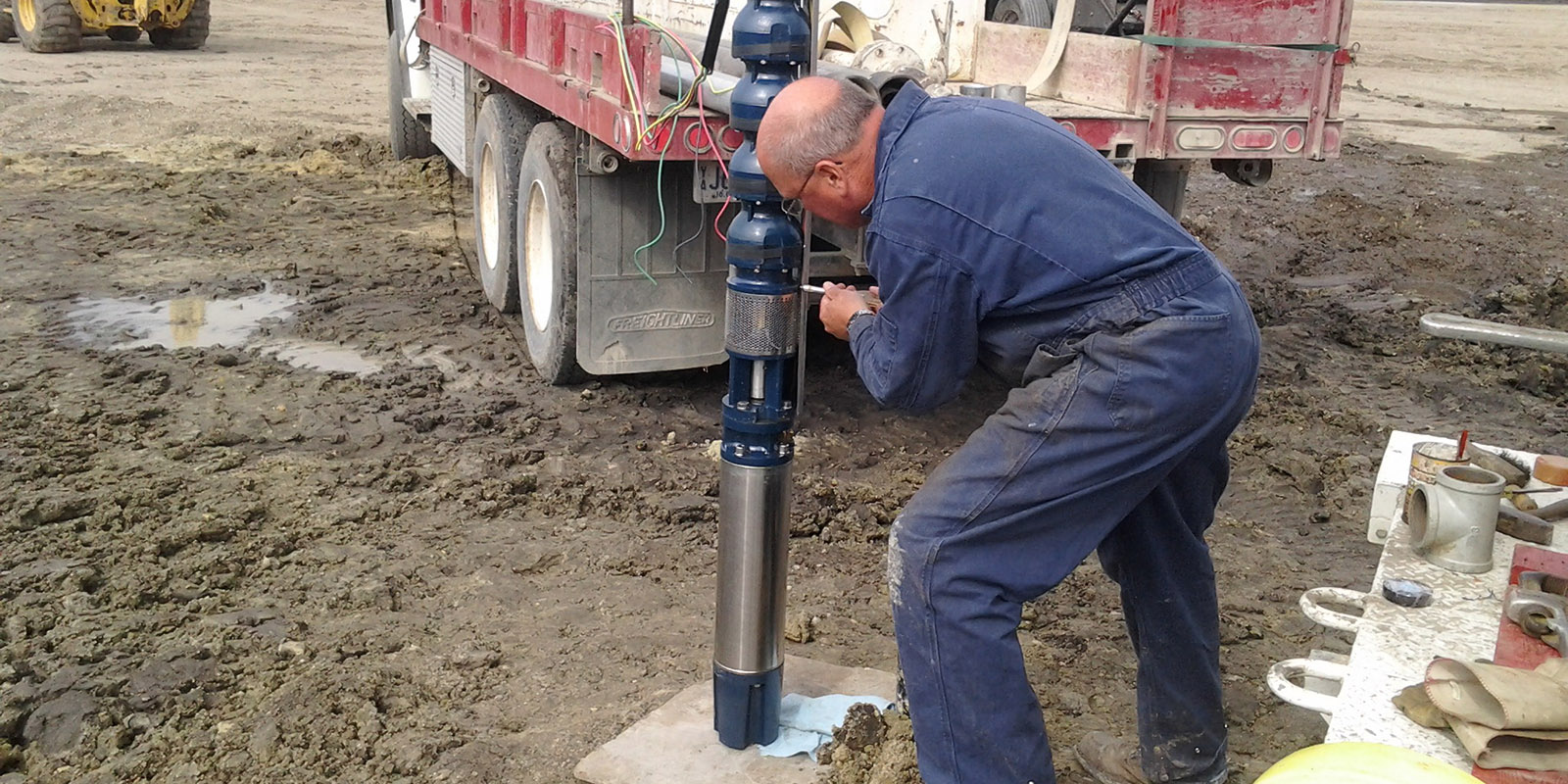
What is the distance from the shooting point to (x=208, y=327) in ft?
22.0

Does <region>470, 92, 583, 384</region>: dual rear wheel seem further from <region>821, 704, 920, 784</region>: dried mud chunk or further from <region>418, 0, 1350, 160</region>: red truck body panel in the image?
<region>821, 704, 920, 784</region>: dried mud chunk

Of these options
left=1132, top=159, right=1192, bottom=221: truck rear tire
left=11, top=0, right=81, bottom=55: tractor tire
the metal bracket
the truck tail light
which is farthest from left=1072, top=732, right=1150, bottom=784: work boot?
left=11, top=0, right=81, bottom=55: tractor tire

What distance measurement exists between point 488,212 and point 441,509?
270cm

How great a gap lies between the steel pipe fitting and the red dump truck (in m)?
2.08

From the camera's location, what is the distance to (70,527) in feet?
14.3

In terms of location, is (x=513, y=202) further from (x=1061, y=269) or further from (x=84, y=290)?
(x=1061, y=269)

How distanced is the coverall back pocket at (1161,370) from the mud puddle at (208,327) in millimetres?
4358

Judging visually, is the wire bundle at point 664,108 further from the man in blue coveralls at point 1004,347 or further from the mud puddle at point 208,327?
the mud puddle at point 208,327

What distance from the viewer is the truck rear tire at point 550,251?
5418mm

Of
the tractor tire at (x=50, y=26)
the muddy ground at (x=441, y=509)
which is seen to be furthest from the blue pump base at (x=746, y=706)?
the tractor tire at (x=50, y=26)

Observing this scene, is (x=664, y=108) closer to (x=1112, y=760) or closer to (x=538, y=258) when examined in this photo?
(x=538, y=258)

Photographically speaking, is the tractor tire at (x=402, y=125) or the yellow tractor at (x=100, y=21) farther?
the yellow tractor at (x=100, y=21)

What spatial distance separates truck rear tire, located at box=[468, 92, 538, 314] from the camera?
20.6 ft

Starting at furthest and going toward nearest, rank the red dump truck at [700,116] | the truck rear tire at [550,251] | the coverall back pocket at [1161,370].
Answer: the truck rear tire at [550,251] → the red dump truck at [700,116] → the coverall back pocket at [1161,370]
